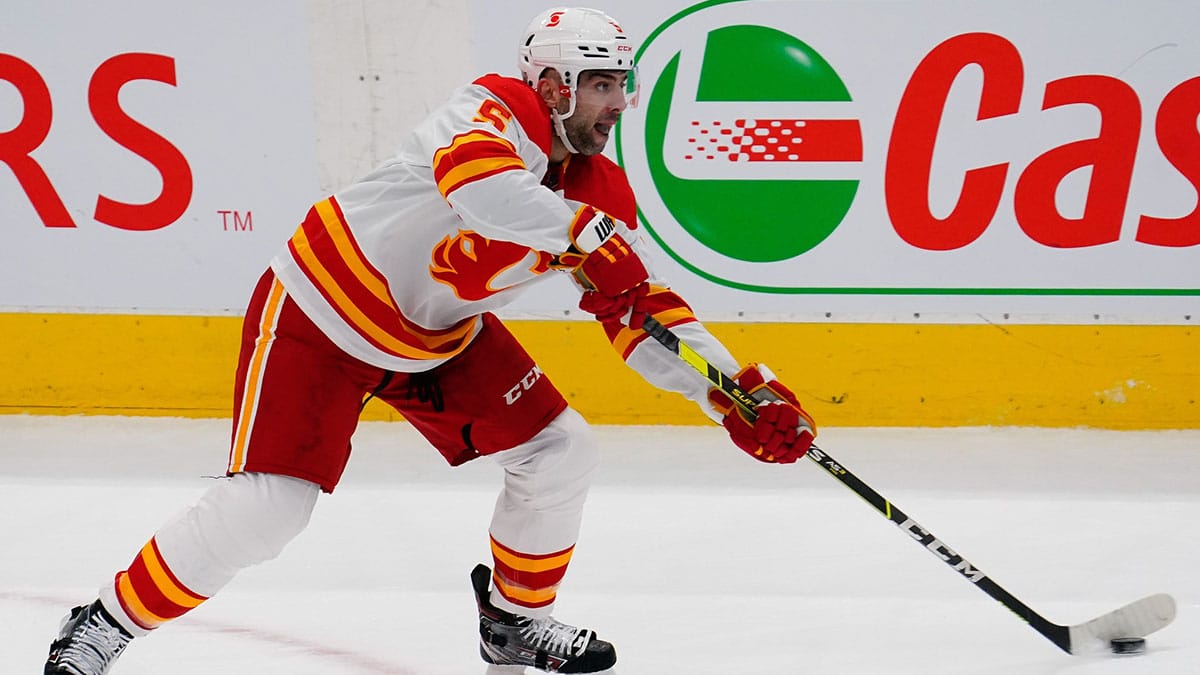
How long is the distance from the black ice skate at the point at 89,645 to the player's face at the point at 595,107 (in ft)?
3.30

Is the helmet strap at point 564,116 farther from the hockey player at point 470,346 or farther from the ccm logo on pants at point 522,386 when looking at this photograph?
the ccm logo on pants at point 522,386

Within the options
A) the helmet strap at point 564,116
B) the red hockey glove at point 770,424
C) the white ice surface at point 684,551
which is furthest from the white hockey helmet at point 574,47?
the white ice surface at point 684,551

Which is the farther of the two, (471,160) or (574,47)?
(574,47)

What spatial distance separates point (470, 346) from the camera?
2.21 meters

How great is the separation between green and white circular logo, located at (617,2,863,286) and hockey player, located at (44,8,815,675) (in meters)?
1.52

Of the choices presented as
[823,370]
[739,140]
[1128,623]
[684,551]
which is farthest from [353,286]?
[823,370]

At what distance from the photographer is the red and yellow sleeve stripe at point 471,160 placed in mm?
1812

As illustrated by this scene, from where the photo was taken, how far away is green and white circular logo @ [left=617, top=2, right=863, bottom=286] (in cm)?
370

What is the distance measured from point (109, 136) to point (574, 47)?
2298mm

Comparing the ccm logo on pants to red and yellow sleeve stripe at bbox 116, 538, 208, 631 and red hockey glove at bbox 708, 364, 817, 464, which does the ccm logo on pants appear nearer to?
red hockey glove at bbox 708, 364, 817, 464

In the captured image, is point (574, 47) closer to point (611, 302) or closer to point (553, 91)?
point (553, 91)

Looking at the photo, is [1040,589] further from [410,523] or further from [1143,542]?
[410,523]

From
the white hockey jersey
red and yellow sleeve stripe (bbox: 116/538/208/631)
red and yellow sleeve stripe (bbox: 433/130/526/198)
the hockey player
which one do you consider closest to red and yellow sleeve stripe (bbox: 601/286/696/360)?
the hockey player

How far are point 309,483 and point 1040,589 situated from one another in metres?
1.49
